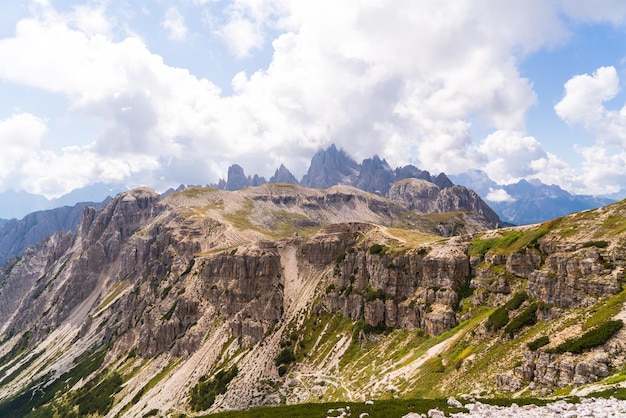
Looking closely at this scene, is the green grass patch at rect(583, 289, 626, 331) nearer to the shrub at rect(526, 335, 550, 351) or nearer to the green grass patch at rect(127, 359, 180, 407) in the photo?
the shrub at rect(526, 335, 550, 351)

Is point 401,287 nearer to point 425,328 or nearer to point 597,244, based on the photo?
point 425,328

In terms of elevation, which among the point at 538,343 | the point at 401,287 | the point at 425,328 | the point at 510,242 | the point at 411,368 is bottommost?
the point at 411,368

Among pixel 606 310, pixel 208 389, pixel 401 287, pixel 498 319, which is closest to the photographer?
pixel 606 310

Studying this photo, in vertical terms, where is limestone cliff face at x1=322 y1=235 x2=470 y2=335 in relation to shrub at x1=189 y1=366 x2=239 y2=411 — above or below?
above

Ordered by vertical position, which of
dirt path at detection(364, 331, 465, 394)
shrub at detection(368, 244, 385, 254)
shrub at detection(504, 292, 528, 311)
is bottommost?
dirt path at detection(364, 331, 465, 394)

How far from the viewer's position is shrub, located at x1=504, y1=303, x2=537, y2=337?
8281 centimetres

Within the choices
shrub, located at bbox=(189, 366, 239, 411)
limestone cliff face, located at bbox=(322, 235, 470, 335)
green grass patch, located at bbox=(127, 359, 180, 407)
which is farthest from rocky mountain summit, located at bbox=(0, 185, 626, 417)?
green grass patch, located at bbox=(127, 359, 180, 407)

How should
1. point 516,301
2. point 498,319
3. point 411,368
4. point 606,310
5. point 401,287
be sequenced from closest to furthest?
point 606,310 → point 498,319 → point 516,301 → point 411,368 → point 401,287

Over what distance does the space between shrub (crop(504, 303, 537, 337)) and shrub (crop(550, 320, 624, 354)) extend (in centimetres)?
2130

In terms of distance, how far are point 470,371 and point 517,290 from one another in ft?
118

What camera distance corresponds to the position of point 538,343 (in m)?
68.1

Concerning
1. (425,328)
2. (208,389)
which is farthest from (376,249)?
(208,389)

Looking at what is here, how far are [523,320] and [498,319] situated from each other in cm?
713

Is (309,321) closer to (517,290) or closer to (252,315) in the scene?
(252,315)
